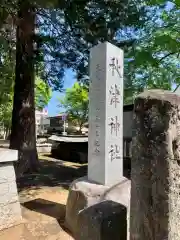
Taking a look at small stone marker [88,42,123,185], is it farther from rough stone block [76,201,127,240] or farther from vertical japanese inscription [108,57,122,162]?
rough stone block [76,201,127,240]

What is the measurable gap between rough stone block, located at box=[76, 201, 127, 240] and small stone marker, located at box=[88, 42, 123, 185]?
2.94 metres

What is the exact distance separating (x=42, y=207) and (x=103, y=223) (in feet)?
13.1

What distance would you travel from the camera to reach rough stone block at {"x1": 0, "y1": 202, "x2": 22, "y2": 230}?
4.11m

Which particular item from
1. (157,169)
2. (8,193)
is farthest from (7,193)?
(157,169)

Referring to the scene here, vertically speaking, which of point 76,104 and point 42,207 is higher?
point 76,104

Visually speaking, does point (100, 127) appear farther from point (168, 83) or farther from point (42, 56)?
point (168, 83)

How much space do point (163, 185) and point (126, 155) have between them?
25.2 ft

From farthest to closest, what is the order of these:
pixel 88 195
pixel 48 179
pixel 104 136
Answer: pixel 48 179 < pixel 104 136 < pixel 88 195

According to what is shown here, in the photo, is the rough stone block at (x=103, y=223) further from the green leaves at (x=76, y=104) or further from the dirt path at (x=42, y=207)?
the green leaves at (x=76, y=104)

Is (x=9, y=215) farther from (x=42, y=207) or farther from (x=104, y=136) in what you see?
(x=104, y=136)

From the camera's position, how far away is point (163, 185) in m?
1.25

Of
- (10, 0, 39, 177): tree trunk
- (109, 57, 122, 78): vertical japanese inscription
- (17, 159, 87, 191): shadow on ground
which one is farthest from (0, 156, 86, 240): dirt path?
(109, 57, 122, 78): vertical japanese inscription

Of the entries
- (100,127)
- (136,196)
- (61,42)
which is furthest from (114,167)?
(61,42)

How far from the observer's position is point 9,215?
13.8 feet
